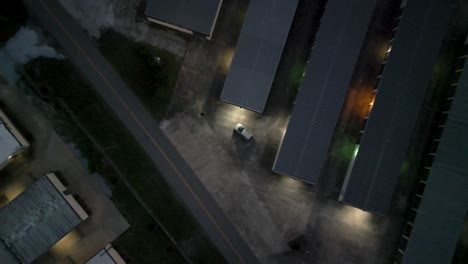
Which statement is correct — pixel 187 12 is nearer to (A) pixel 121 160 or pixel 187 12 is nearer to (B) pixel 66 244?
(A) pixel 121 160

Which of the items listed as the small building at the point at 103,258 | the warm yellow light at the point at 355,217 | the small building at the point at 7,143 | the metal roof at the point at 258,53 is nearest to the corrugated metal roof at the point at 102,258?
the small building at the point at 103,258

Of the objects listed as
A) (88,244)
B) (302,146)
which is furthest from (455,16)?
(88,244)

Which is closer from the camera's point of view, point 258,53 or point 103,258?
point 103,258

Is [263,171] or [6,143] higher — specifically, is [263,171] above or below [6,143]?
below

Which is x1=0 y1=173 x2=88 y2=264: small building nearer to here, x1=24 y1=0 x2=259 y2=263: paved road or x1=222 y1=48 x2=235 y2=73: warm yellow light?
x1=24 y1=0 x2=259 y2=263: paved road

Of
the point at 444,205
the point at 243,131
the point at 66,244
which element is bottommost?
the point at 444,205

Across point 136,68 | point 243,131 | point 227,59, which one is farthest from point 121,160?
point 227,59
